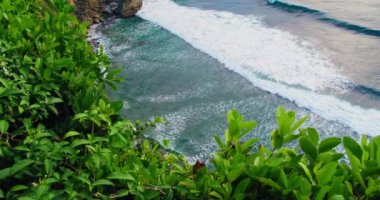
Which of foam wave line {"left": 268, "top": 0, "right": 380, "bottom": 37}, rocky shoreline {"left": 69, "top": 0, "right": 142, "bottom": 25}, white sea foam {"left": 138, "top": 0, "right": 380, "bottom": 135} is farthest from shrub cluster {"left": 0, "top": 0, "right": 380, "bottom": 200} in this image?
rocky shoreline {"left": 69, "top": 0, "right": 142, "bottom": 25}

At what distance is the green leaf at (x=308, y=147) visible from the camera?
2156 millimetres

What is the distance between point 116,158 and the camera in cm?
246

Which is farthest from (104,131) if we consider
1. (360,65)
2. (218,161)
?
(360,65)

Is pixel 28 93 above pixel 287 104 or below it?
above

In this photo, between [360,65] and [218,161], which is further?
[360,65]

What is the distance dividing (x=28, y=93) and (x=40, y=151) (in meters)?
0.64

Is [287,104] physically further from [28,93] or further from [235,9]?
[235,9]

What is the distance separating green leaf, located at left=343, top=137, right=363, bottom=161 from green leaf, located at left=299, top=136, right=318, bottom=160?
15 centimetres

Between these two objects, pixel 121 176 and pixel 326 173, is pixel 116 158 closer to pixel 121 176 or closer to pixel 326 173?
pixel 121 176

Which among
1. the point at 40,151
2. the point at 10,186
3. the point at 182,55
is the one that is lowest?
the point at 182,55

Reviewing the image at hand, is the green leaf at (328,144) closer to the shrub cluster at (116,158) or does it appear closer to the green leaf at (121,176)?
the shrub cluster at (116,158)

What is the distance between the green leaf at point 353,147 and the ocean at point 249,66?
310 cm

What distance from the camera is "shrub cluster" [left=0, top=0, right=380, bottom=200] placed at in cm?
204

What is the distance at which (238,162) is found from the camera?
2172mm
